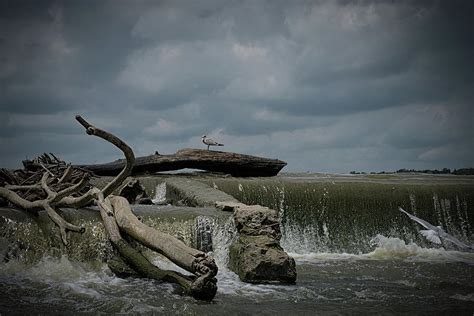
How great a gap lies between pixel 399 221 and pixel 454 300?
6700 mm

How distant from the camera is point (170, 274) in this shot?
6.78 metres

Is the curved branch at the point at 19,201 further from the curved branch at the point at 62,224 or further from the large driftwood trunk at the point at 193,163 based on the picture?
the large driftwood trunk at the point at 193,163

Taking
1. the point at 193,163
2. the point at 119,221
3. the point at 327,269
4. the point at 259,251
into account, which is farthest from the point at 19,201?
the point at 193,163

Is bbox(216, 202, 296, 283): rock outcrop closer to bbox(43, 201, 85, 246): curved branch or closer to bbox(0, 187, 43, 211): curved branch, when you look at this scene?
bbox(43, 201, 85, 246): curved branch

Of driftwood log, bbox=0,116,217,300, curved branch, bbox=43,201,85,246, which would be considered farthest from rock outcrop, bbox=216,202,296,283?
curved branch, bbox=43,201,85,246

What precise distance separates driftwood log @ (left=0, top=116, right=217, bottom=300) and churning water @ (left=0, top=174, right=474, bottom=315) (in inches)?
9.3

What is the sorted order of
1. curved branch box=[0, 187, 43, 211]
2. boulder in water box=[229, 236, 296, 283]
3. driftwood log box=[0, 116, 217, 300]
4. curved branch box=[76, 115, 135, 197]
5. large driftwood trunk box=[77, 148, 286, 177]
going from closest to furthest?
driftwood log box=[0, 116, 217, 300], curved branch box=[76, 115, 135, 197], boulder in water box=[229, 236, 296, 283], curved branch box=[0, 187, 43, 211], large driftwood trunk box=[77, 148, 286, 177]

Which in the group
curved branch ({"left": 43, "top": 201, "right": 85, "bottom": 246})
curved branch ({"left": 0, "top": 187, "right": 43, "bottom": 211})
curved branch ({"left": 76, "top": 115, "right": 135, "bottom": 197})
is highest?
curved branch ({"left": 76, "top": 115, "right": 135, "bottom": 197})

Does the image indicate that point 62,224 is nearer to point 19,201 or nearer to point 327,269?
point 19,201

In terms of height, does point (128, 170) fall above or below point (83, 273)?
above

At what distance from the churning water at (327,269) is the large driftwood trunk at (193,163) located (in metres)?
2.29

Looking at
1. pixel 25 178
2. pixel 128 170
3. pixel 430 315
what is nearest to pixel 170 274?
pixel 128 170

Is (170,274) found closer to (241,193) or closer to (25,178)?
(25,178)

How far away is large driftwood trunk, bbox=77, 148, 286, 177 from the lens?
1563 centimetres
